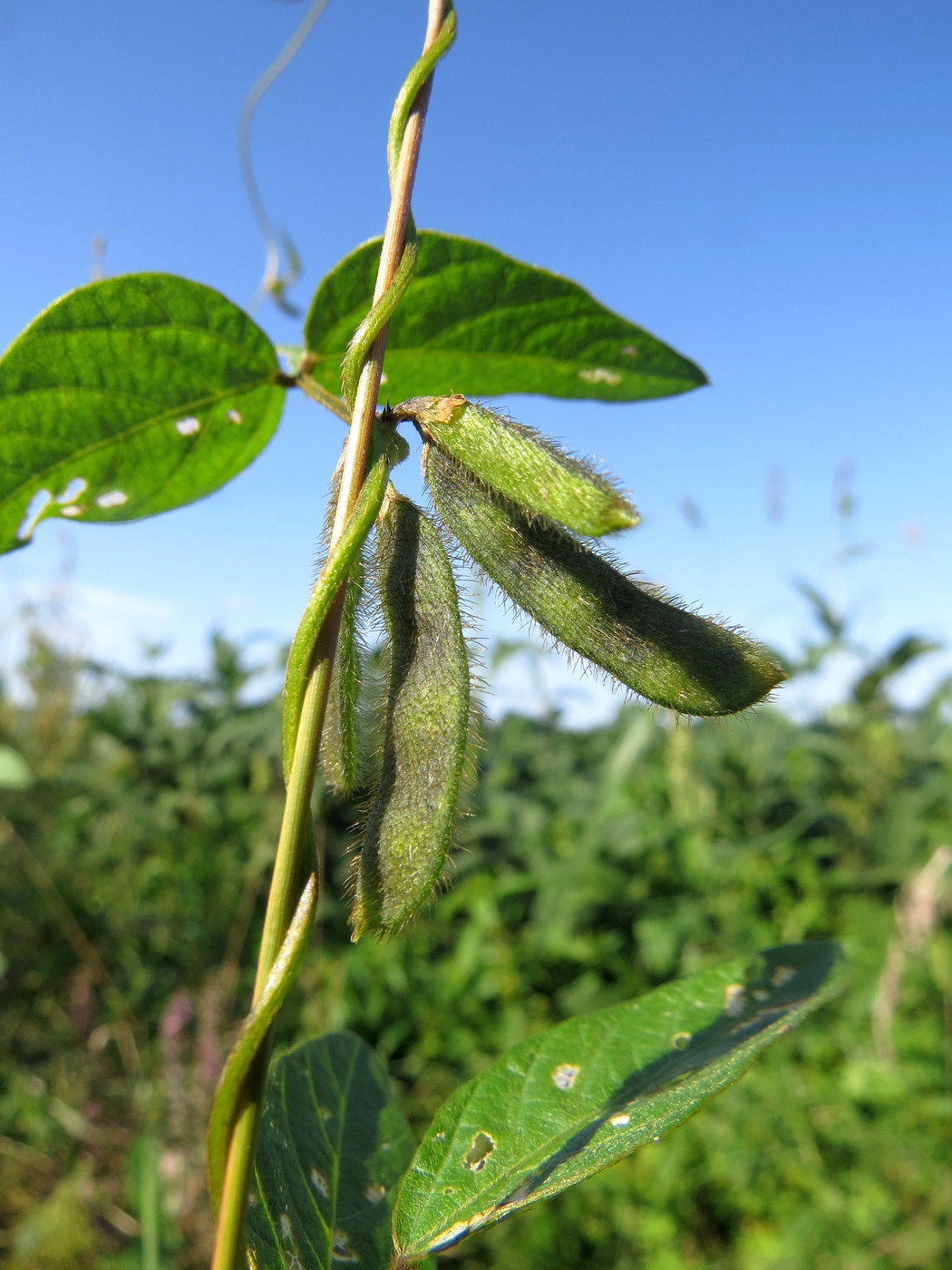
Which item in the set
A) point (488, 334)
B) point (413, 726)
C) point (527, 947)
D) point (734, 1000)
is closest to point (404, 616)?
point (413, 726)

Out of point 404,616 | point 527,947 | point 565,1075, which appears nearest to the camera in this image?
point 404,616

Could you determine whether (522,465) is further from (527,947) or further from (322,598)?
(527,947)

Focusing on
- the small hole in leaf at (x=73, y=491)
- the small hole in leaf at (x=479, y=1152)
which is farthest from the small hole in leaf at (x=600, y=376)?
the small hole in leaf at (x=479, y=1152)

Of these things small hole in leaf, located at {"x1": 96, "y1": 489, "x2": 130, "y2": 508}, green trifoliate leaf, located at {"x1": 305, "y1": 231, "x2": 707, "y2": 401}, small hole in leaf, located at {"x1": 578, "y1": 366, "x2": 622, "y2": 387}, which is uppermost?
green trifoliate leaf, located at {"x1": 305, "y1": 231, "x2": 707, "y2": 401}

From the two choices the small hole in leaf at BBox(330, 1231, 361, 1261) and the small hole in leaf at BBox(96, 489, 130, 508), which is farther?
the small hole in leaf at BBox(96, 489, 130, 508)

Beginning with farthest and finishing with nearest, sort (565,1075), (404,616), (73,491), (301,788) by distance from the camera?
(73,491), (565,1075), (404,616), (301,788)

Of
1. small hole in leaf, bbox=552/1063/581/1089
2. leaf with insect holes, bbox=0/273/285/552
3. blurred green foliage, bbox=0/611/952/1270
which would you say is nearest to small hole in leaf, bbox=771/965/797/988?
small hole in leaf, bbox=552/1063/581/1089

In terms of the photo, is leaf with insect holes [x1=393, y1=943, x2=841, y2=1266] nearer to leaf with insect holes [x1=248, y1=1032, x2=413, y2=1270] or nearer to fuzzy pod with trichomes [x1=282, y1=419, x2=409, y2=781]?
leaf with insect holes [x1=248, y1=1032, x2=413, y2=1270]
